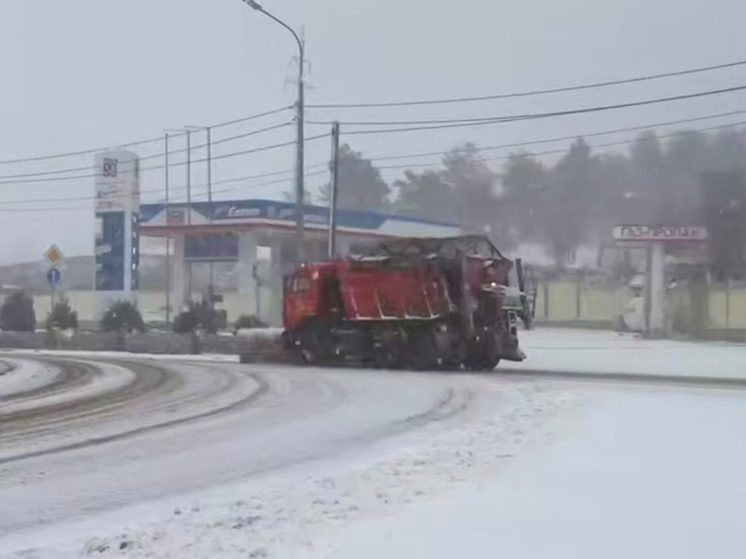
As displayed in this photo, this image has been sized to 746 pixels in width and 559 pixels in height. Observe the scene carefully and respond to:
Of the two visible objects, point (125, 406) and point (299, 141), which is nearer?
point (125, 406)

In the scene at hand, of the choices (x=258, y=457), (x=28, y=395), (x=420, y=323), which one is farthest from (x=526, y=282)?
(x=258, y=457)

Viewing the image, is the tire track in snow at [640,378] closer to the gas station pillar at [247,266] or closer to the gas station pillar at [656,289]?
the gas station pillar at [656,289]

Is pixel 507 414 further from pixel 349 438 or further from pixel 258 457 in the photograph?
pixel 258 457

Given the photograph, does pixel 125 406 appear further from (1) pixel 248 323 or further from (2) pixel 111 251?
(2) pixel 111 251

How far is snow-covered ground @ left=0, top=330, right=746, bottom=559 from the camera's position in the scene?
7641mm

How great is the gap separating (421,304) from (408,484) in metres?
15.2

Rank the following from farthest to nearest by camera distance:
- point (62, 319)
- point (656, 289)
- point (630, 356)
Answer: point (656, 289) < point (62, 319) < point (630, 356)

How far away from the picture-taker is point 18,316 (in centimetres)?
4622

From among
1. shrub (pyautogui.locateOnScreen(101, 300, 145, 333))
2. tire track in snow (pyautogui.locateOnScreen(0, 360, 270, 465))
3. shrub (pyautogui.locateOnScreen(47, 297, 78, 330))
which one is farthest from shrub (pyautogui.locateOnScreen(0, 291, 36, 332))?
tire track in snow (pyautogui.locateOnScreen(0, 360, 270, 465))

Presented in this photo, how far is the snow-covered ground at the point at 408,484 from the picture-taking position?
7641mm

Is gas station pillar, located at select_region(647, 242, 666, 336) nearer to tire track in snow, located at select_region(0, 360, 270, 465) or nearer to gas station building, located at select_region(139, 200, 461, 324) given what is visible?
gas station building, located at select_region(139, 200, 461, 324)

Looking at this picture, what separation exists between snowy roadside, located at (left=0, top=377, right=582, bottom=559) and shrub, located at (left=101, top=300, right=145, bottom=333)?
2814 cm

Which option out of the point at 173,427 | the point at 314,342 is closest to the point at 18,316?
the point at 314,342

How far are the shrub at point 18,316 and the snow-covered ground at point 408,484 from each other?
102 feet
